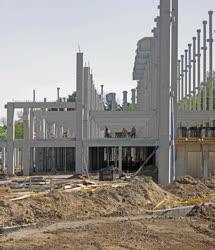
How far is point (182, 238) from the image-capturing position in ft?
43.4

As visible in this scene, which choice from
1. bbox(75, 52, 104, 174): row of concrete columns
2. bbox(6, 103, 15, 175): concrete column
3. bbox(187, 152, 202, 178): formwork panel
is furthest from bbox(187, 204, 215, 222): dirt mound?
bbox(6, 103, 15, 175): concrete column

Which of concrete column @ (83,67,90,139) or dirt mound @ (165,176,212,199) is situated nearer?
dirt mound @ (165,176,212,199)

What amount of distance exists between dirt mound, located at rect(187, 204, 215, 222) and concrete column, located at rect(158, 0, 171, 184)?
9.42 metres

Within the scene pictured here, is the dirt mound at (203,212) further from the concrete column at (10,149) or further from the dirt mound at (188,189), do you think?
the concrete column at (10,149)

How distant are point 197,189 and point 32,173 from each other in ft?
73.6

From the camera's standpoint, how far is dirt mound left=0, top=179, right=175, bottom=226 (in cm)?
1573

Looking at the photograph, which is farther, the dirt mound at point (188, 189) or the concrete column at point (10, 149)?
the concrete column at point (10, 149)

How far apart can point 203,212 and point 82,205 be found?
3.96 meters

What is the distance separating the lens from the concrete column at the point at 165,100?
26.7 m

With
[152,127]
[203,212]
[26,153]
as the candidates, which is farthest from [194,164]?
[203,212]

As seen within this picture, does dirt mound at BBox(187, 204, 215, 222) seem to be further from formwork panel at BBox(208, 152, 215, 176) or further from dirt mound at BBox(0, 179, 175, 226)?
formwork panel at BBox(208, 152, 215, 176)

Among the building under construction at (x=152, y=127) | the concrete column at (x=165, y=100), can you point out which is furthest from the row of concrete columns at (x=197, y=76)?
the concrete column at (x=165, y=100)

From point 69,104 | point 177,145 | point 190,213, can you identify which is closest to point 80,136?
point 69,104

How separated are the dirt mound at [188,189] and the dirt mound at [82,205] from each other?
1.49 metres
